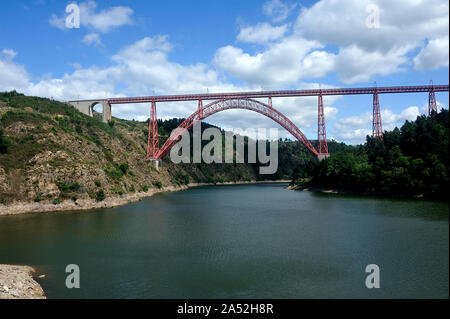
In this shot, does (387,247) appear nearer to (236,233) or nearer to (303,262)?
(303,262)

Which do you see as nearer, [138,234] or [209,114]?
[138,234]

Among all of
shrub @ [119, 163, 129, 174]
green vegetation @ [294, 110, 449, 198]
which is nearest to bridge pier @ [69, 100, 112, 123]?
shrub @ [119, 163, 129, 174]

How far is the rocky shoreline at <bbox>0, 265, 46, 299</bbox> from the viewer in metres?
9.45

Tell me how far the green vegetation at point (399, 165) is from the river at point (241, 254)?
5.34 meters

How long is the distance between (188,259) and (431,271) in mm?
8800

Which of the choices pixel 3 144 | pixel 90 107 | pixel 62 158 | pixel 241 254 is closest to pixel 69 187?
pixel 62 158

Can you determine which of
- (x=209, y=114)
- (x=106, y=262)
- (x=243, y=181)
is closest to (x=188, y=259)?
(x=106, y=262)

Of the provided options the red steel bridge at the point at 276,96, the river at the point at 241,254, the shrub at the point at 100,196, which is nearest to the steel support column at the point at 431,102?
the red steel bridge at the point at 276,96

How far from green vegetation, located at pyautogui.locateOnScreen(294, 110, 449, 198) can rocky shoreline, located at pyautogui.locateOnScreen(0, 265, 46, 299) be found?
66.6 ft

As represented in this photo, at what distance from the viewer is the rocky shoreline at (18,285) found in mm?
9453

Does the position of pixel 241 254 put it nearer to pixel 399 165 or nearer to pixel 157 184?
pixel 399 165

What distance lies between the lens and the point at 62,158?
101 feet
